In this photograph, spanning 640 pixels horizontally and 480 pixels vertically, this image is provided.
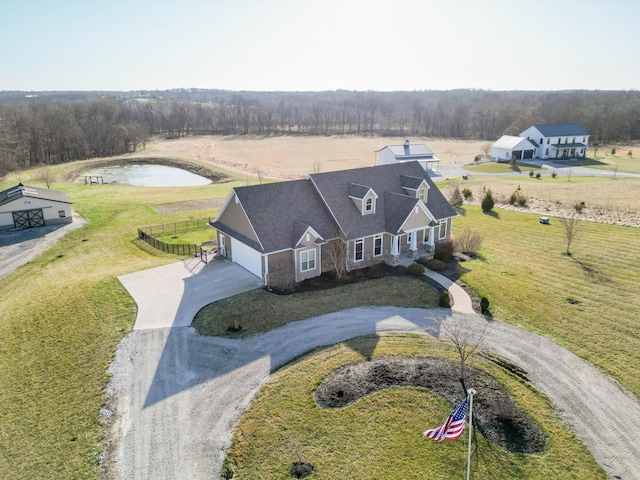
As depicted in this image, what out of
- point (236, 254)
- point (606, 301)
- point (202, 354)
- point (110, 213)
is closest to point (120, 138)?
point (110, 213)

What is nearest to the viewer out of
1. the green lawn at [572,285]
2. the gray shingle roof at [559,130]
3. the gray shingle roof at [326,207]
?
the green lawn at [572,285]

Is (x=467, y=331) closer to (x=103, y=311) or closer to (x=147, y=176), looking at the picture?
(x=103, y=311)

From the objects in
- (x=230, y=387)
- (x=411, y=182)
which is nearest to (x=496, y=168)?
(x=411, y=182)

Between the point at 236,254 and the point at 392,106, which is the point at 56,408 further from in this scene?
the point at 392,106

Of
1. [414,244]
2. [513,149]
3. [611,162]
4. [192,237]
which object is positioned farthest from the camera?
[513,149]

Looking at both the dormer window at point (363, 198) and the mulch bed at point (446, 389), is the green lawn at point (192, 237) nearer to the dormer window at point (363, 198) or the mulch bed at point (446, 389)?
the dormer window at point (363, 198)

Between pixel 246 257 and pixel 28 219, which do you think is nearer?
pixel 246 257

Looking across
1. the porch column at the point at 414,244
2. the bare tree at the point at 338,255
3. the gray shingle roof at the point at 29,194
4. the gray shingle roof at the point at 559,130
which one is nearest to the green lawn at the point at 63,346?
the gray shingle roof at the point at 29,194
